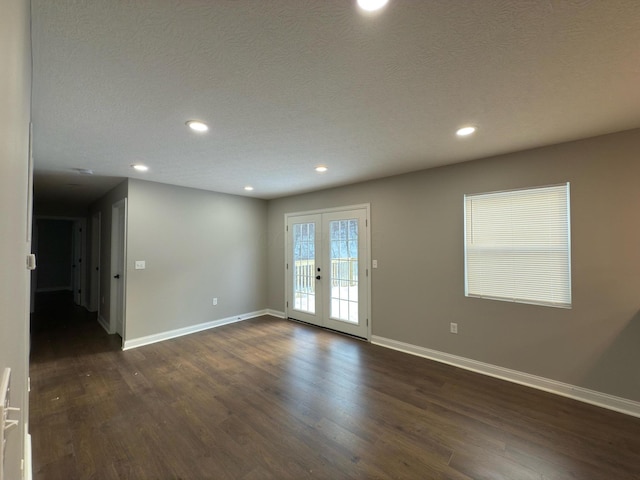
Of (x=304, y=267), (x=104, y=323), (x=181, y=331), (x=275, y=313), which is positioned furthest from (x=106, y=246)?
(x=304, y=267)

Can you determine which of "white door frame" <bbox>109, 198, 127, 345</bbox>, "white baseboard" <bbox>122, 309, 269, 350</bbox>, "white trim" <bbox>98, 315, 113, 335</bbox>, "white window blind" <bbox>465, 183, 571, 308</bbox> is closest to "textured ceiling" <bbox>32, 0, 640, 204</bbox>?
"white window blind" <bbox>465, 183, 571, 308</bbox>

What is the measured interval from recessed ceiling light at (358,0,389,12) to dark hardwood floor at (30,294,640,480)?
2.55 meters

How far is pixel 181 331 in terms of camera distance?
4.42 meters

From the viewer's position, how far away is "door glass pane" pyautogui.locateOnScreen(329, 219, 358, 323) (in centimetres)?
437

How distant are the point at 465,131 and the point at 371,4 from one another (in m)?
1.64

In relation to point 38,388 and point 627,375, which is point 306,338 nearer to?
point 38,388

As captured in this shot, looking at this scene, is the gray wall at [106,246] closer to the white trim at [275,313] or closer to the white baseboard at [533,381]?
the white trim at [275,313]

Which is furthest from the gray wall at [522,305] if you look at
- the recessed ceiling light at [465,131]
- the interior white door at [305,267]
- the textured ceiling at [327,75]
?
the interior white door at [305,267]

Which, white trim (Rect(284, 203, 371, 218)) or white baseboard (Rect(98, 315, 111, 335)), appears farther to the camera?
white baseboard (Rect(98, 315, 111, 335))

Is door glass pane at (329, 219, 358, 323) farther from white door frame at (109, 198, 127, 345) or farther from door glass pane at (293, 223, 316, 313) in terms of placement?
white door frame at (109, 198, 127, 345)

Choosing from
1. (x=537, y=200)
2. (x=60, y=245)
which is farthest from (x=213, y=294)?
(x=60, y=245)

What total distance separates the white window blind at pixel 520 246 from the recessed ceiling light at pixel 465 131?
0.99 meters

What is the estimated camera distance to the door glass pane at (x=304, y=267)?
4.99 metres

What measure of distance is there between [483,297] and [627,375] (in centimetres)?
121
